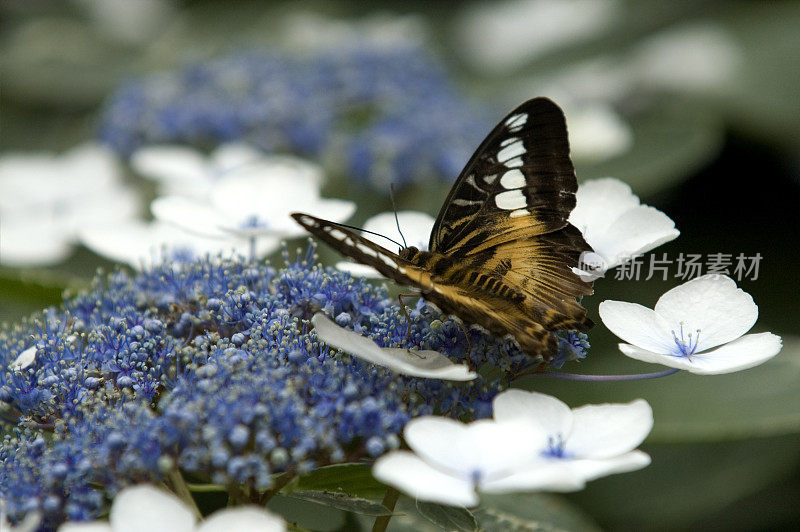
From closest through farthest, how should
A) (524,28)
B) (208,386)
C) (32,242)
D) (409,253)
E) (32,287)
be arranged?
(208,386) < (409,253) < (32,287) < (32,242) < (524,28)

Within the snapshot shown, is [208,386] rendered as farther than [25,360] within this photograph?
No

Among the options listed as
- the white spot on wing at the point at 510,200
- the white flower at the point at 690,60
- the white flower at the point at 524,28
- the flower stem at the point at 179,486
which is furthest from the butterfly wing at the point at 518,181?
the white flower at the point at 524,28

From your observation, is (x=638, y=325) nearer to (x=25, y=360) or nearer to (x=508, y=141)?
(x=508, y=141)

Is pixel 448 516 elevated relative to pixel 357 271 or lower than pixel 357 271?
lower

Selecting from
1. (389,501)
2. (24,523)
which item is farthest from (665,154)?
(24,523)

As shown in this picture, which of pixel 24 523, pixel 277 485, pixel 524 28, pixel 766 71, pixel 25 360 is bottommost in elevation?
pixel 24 523
